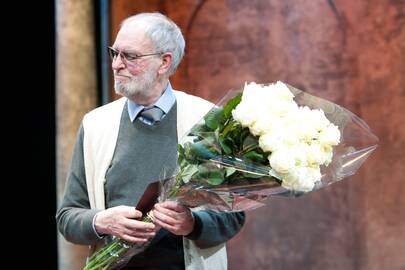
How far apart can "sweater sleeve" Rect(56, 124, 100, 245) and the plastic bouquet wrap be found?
309 millimetres

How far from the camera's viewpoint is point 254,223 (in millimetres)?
3801

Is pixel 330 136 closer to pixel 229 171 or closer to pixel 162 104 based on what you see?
pixel 229 171

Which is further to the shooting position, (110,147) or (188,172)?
(110,147)

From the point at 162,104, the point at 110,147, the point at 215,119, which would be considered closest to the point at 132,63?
the point at 162,104

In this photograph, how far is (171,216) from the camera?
84.1 inches

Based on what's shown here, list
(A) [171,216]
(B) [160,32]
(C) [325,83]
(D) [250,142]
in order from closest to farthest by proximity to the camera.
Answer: (D) [250,142] → (A) [171,216] → (B) [160,32] → (C) [325,83]

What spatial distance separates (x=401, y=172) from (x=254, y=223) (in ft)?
2.46

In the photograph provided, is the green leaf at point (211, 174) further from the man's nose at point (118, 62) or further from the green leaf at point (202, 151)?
the man's nose at point (118, 62)

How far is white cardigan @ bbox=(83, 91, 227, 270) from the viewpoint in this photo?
91.1 inches

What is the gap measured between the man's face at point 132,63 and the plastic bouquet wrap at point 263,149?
350 mm

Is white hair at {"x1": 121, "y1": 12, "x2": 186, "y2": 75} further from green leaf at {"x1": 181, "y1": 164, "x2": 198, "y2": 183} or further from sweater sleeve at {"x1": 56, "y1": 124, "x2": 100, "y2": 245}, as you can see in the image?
green leaf at {"x1": 181, "y1": 164, "x2": 198, "y2": 183}

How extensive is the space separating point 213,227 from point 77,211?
1.33 feet
